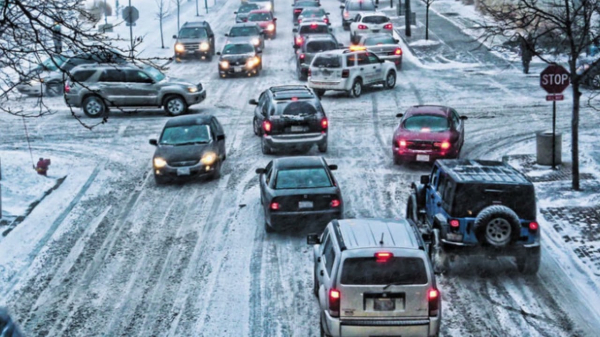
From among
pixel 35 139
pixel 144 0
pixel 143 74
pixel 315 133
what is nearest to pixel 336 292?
pixel 315 133

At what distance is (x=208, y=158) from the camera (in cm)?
2147

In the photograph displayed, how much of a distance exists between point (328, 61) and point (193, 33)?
14.9m

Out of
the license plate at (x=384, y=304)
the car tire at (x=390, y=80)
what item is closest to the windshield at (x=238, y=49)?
the car tire at (x=390, y=80)

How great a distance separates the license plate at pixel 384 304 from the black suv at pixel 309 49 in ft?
86.1

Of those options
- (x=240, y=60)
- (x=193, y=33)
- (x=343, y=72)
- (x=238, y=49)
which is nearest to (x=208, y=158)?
(x=343, y=72)

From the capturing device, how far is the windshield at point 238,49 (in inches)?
1549

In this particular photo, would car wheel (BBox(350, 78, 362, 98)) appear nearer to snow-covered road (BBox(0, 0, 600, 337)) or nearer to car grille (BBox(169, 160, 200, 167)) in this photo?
snow-covered road (BBox(0, 0, 600, 337))

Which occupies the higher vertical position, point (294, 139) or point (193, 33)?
point (193, 33)

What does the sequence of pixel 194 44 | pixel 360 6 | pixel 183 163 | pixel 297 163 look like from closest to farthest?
pixel 297 163
pixel 183 163
pixel 194 44
pixel 360 6

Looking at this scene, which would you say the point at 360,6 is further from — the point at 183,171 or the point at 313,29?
the point at 183,171

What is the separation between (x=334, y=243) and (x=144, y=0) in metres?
65.1

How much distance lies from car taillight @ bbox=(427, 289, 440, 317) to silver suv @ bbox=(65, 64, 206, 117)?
68.4 ft

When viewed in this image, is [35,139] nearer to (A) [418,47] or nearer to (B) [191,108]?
(B) [191,108]

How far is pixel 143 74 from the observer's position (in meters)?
30.8
